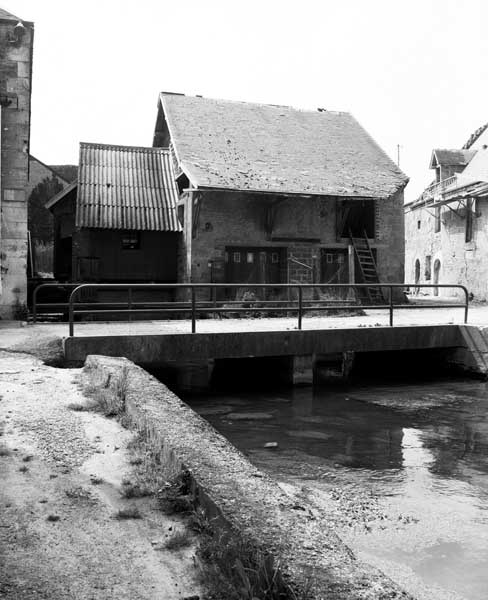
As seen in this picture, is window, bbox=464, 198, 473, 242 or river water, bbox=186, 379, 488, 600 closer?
river water, bbox=186, 379, 488, 600

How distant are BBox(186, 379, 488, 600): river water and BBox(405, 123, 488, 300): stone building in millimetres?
16116

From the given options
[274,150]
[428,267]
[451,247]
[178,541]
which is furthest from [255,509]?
[428,267]

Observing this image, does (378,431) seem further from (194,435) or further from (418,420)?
(194,435)

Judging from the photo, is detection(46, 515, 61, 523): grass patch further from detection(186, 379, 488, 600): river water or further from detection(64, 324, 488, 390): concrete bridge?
detection(64, 324, 488, 390): concrete bridge

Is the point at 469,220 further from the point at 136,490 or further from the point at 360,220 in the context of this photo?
the point at 136,490

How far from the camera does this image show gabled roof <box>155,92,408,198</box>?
19422mm

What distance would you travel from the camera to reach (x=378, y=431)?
8.62m

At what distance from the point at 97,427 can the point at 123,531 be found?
221cm

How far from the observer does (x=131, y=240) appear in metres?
20.6

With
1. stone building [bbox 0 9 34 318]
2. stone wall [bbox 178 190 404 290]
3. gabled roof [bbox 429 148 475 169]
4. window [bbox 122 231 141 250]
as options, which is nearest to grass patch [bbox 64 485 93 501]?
stone building [bbox 0 9 34 318]

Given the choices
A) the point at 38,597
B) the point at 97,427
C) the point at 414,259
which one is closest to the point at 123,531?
the point at 38,597

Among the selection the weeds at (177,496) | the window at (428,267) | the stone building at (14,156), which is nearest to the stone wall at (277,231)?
the stone building at (14,156)

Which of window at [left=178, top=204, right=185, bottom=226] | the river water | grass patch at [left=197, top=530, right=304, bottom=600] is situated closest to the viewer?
grass patch at [left=197, top=530, right=304, bottom=600]

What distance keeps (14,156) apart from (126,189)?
23.7ft
